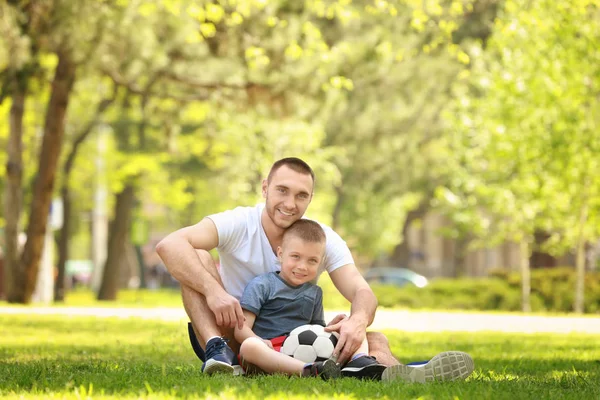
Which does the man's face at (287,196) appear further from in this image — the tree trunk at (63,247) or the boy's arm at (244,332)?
the tree trunk at (63,247)

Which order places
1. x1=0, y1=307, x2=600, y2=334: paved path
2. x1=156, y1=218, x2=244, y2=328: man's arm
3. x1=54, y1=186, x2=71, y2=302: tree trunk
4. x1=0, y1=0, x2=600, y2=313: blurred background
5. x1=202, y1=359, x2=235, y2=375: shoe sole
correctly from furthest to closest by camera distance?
x1=54, y1=186, x2=71, y2=302: tree trunk
x1=0, y1=0, x2=600, y2=313: blurred background
x1=0, y1=307, x2=600, y2=334: paved path
x1=156, y1=218, x2=244, y2=328: man's arm
x1=202, y1=359, x2=235, y2=375: shoe sole

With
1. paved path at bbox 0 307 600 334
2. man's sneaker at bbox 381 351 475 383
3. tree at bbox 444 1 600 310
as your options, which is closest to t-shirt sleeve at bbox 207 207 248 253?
man's sneaker at bbox 381 351 475 383

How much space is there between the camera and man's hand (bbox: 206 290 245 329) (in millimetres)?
6418

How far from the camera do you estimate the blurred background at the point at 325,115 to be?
19.7 meters

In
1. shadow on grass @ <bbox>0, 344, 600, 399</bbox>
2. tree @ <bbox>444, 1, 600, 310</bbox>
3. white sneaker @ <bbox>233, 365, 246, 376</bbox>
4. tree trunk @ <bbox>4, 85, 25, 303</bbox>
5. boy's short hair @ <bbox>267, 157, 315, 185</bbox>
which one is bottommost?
shadow on grass @ <bbox>0, 344, 600, 399</bbox>

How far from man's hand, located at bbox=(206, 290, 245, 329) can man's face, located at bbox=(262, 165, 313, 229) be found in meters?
0.69

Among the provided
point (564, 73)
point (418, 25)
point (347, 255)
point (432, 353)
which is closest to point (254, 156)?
point (564, 73)

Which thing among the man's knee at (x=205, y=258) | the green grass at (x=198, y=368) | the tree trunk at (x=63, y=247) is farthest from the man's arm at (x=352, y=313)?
the tree trunk at (x=63, y=247)

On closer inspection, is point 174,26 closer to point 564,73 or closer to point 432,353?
point 564,73

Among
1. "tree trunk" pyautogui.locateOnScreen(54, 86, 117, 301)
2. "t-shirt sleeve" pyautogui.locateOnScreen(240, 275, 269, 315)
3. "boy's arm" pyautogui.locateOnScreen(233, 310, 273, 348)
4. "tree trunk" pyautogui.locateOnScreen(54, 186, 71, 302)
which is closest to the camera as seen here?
"boy's arm" pyautogui.locateOnScreen(233, 310, 273, 348)

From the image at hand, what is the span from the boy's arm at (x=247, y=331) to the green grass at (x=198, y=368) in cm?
35

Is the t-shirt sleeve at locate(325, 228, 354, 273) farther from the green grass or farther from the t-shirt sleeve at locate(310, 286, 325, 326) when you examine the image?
the green grass

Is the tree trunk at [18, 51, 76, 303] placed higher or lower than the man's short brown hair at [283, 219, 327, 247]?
higher

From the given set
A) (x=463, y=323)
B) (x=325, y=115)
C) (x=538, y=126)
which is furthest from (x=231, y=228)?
(x=325, y=115)
